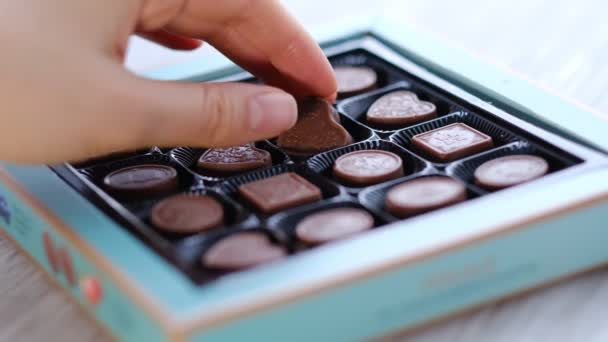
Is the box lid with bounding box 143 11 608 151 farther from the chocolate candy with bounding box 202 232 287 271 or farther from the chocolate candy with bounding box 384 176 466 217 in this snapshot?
the chocolate candy with bounding box 202 232 287 271

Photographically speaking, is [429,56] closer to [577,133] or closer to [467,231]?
[577,133]

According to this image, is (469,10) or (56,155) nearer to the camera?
(56,155)

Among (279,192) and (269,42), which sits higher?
(269,42)

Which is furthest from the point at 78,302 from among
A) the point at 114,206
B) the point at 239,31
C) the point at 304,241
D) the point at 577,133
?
the point at 577,133

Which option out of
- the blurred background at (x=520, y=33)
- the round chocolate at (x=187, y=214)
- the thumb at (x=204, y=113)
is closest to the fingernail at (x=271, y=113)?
the thumb at (x=204, y=113)

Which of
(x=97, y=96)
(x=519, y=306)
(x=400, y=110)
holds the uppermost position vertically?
(x=97, y=96)

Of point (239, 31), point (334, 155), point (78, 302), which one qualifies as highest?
point (239, 31)

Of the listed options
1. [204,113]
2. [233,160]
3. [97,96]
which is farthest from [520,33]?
[97,96]

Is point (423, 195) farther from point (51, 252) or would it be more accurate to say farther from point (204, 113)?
point (51, 252)
